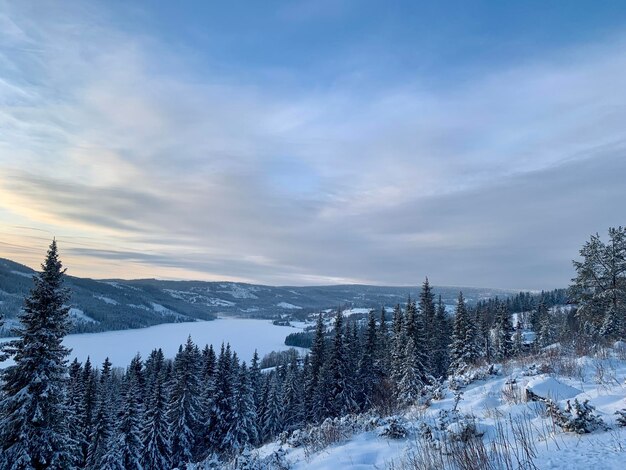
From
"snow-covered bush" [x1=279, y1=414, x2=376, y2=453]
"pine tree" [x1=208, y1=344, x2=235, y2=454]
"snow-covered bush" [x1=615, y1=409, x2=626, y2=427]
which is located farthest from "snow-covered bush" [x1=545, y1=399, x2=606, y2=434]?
"pine tree" [x1=208, y1=344, x2=235, y2=454]

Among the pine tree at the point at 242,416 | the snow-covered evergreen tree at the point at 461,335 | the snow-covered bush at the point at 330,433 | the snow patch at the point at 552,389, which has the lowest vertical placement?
the pine tree at the point at 242,416

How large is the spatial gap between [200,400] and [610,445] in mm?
42296

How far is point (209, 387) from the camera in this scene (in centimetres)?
4084

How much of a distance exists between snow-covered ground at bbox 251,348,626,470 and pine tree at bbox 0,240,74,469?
41.6 ft

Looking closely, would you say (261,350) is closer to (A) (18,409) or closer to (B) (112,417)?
(B) (112,417)

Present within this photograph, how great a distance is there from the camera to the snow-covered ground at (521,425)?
4340 millimetres

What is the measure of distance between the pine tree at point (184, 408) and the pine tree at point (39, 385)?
63.6 feet

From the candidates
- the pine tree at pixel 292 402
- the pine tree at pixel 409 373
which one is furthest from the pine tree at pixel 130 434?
the pine tree at pixel 409 373

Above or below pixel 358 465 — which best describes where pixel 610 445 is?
above

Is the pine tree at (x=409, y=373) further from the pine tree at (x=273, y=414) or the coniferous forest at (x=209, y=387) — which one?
the pine tree at (x=273, y=414)

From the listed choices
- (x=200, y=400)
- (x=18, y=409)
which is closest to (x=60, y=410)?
(x=18, y=409)

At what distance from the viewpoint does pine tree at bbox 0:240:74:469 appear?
15703 mm

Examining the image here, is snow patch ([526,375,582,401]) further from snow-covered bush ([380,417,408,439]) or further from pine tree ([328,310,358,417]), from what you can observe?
pine tree ([328,310,358,417])

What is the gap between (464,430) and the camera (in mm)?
5969
